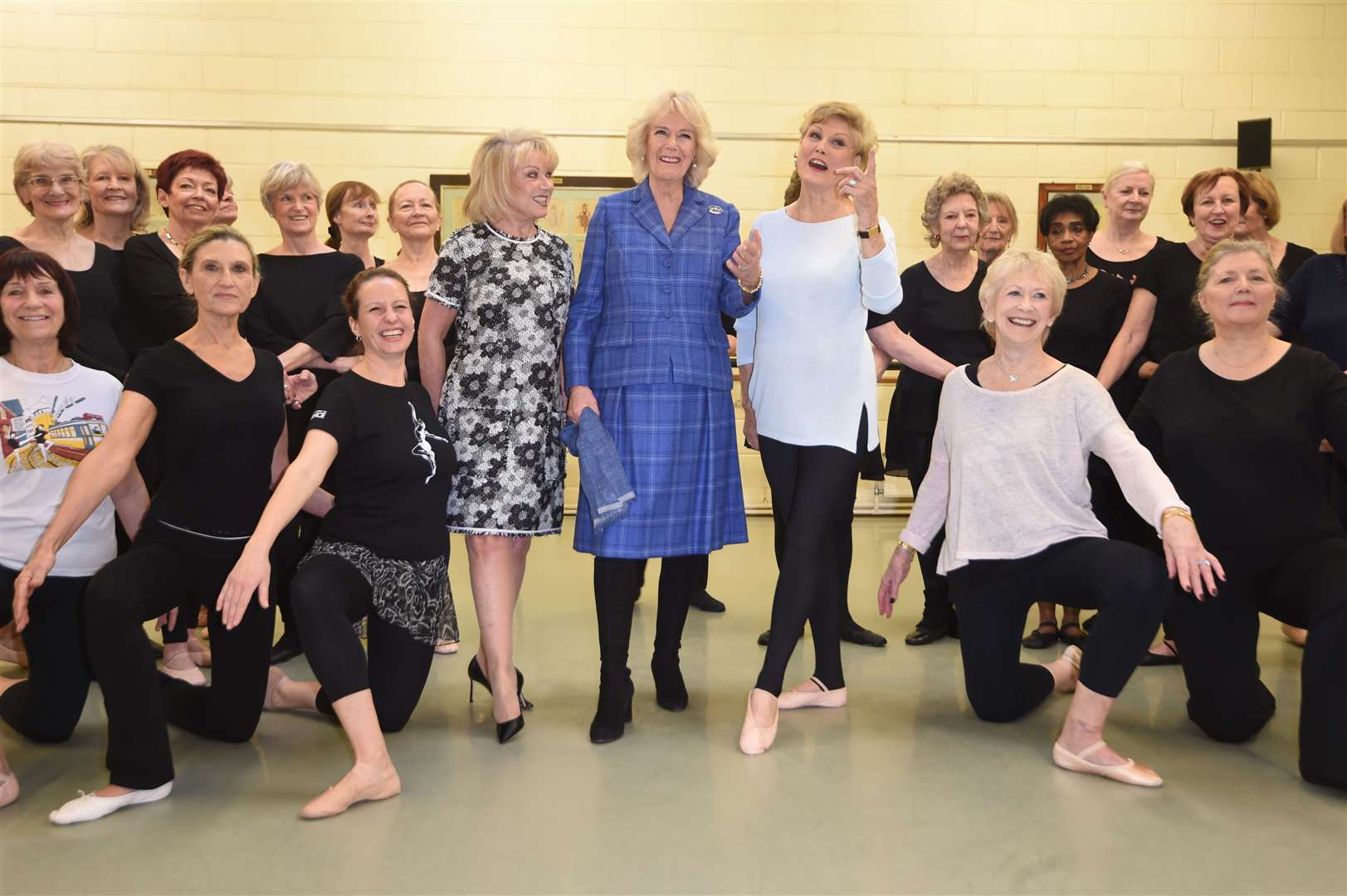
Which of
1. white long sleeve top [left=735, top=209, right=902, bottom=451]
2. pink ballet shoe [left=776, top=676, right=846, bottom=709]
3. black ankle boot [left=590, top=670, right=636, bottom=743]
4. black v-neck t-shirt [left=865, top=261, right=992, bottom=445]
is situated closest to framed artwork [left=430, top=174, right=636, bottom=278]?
black v-neck t-shirt [left=865, top=261, right=992, bottom=445]

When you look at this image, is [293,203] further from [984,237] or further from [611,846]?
[984,237]

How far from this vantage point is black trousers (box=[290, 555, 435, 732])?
2559 mm

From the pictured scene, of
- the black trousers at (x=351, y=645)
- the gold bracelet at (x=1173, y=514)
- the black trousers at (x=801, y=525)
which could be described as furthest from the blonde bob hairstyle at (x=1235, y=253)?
the black trousers at (x=351, y=645)

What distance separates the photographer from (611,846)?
235cm

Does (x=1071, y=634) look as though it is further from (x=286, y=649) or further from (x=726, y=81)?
(x=726, y=81)

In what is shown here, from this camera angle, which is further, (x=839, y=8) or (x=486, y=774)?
(x=839, y=8)

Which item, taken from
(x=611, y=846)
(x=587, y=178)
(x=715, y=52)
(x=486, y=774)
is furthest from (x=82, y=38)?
(x=611, y=846)

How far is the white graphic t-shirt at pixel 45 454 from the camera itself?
9.14ft

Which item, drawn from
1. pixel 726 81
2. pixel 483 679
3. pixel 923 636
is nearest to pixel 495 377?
pixel 483 679

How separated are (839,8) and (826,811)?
20.1 feet

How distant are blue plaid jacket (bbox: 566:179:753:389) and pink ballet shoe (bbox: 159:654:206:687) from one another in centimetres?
157

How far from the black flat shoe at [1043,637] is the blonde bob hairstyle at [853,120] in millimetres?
1886

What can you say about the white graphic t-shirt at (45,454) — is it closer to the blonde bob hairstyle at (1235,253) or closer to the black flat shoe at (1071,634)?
the blonde bob hairstyle at (1235,253)

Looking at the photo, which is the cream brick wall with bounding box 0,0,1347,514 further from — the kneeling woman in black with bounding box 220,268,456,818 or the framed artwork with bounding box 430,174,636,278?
the kneeling woman in black with bounding box 220,268,456,818
